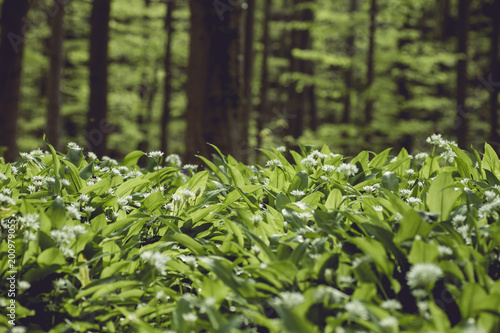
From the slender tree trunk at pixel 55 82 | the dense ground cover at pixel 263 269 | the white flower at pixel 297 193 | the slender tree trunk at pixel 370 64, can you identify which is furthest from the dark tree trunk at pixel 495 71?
the slender tree trunk at pixel 55 82

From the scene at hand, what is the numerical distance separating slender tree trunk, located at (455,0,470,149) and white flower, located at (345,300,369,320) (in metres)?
10.3

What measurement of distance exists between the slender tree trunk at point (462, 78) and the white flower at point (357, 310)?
33.7 ft

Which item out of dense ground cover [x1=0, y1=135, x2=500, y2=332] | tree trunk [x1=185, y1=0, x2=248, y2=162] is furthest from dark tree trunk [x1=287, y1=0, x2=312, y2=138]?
dense ground cover [x1=0, y1=135, x2=500, y2=332]

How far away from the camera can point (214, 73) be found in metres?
4.53

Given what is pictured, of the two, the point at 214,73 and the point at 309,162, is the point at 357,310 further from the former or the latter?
the point at 214,73

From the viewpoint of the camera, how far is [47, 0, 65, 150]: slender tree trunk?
30.5ft

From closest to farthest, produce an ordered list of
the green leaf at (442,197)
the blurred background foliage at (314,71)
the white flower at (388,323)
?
1. the white flower at (388,323)
2. the green leaf at (442,197)
3. the blurred background foliage at (314,71)

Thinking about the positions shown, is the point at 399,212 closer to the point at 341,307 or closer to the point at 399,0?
the point at 341,307

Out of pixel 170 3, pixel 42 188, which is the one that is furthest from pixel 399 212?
pixel 170 3

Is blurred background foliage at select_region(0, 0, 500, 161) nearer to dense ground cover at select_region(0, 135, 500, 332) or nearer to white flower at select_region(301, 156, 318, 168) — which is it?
white flower at select_region(301, 156, 318, 168)

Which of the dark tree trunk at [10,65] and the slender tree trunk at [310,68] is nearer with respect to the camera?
the dark tree trunk at [10,65]

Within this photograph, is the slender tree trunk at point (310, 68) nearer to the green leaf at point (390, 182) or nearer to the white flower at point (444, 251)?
the green leaf at point (390, 182)

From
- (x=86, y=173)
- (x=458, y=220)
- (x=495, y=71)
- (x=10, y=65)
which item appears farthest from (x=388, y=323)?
(x=495, y=71)

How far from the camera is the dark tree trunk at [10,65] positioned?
233 inches
